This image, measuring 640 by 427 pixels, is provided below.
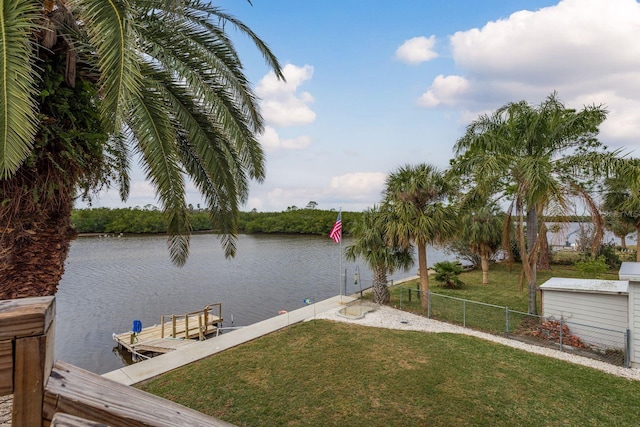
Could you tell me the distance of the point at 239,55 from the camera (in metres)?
6.09

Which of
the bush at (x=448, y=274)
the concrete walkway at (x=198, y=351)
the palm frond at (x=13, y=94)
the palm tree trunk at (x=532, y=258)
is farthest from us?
the bush at (x=448, y=274)

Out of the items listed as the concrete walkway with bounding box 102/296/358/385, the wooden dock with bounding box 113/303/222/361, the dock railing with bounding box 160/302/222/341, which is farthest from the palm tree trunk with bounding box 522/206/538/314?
the dock railing with bounding box 160/302/222/341

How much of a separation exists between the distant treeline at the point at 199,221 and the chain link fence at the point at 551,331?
25.4 m

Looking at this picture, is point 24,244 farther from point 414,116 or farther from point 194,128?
point 414,116

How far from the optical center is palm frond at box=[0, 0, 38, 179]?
2.71 m

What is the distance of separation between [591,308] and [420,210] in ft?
18.3

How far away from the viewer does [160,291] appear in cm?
2069

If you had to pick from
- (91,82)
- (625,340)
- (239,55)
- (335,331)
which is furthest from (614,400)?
(91,82)

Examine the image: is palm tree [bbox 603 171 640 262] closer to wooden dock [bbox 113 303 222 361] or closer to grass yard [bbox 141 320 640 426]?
grass yard [bbox 141 320 640 426]

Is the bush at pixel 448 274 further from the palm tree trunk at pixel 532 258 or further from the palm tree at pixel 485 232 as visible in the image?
the palm tree trunk at pixel 532 258

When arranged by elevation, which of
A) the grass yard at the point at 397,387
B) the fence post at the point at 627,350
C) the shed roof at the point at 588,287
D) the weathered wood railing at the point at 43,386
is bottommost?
the grass yard at the point at 397,387

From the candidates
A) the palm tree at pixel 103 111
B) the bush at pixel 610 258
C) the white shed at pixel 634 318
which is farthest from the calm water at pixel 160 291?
the bush at pixel 610 258

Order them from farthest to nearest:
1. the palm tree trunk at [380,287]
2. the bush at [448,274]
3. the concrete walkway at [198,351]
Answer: the bush at [448,274] → the palm tree trunk at [380,287] → the concrete walkway at [198,351]

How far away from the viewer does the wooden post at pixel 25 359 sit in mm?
717
